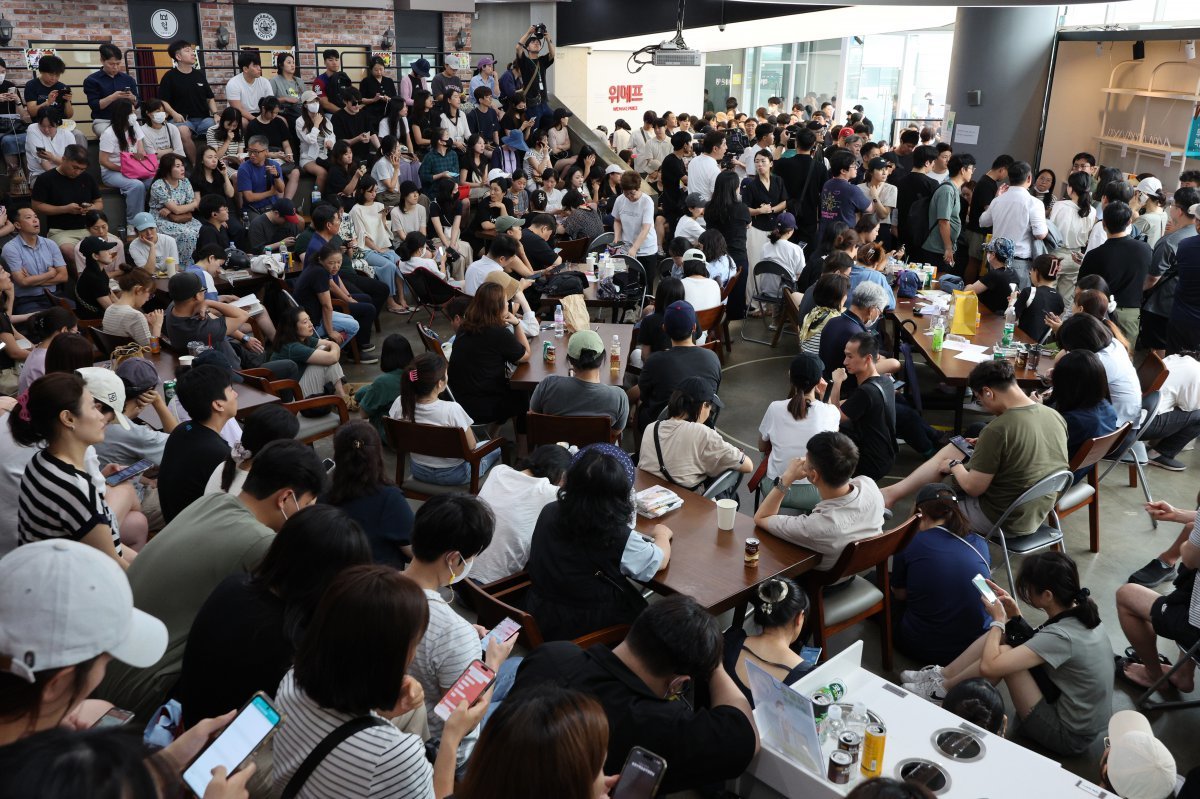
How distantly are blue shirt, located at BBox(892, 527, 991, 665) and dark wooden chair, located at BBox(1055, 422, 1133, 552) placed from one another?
1078 mm

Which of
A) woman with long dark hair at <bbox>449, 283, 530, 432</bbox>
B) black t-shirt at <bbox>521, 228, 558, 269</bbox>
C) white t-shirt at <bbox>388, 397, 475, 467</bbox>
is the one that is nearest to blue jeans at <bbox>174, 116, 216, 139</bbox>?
black t-shirt at <bbox>521, 228, 558, 269</bbox>

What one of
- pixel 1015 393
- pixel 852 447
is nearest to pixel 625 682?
pixel 852 447

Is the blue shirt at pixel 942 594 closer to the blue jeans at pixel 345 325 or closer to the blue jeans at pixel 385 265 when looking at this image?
the blue jeans at pixel 345 325

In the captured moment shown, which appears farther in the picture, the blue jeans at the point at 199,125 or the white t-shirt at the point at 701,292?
the blue jeans at the point at 199,125

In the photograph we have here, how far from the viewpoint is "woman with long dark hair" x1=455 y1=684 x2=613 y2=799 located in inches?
74.5

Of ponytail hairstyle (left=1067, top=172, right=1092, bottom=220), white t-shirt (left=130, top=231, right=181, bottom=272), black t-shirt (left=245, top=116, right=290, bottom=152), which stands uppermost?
black t-shirt (left=245, top=116, right=290, bottom=152)

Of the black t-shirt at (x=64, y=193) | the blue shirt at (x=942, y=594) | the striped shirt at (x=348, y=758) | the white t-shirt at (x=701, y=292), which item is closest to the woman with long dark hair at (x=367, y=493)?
the striped shirt at (x=348, y=758)

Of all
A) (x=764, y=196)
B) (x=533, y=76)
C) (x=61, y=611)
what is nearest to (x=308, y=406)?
(x=61, y=611)

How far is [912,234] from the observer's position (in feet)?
28.9

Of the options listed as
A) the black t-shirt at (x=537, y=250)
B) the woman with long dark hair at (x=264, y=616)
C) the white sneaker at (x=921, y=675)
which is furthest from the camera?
the black t-shirt at (x=537, y=250)

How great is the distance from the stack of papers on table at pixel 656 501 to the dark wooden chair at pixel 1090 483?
218cm

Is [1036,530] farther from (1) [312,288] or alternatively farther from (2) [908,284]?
(1) [312,288]

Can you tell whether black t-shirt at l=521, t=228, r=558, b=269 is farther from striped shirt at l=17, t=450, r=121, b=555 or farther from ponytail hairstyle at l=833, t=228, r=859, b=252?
striped shirt at l=17, t=450, r=121, b=555

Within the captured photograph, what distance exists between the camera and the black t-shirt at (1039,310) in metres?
6.42
